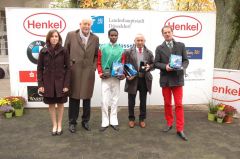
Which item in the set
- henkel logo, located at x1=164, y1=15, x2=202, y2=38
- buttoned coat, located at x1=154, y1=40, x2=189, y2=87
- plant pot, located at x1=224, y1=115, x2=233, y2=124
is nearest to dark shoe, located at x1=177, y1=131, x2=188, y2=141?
buttoned coat, located at x1=154, y1=40, x2=189, y2=87

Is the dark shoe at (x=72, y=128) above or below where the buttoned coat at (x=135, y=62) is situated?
below

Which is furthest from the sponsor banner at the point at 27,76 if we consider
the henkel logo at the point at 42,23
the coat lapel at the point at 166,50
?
the coat lapel at the point at 166,50

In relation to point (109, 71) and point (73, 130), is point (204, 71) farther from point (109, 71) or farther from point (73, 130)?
point (73, 130)

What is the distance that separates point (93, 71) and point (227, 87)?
3.04 m

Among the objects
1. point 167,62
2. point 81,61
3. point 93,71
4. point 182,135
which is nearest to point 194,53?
point 167,62

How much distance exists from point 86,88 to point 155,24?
2431mm

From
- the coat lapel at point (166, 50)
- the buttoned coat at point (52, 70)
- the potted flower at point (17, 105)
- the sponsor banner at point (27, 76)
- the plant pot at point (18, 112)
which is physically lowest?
the plant pot at point (18, 112)

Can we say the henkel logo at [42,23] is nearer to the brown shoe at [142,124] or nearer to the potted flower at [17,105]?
the potted flower at [17,105]

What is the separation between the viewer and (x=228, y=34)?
670 centimetres

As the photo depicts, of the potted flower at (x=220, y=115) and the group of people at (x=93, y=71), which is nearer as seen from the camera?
the group of people at (x=93, y=71)

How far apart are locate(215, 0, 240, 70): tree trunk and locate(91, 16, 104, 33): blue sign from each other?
9.15 ft

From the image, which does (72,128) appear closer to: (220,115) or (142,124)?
(142,124)

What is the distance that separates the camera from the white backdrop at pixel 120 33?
20.5 feet

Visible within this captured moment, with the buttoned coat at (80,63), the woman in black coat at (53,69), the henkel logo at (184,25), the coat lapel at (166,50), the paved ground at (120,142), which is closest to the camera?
the paved ground at (120,142)
